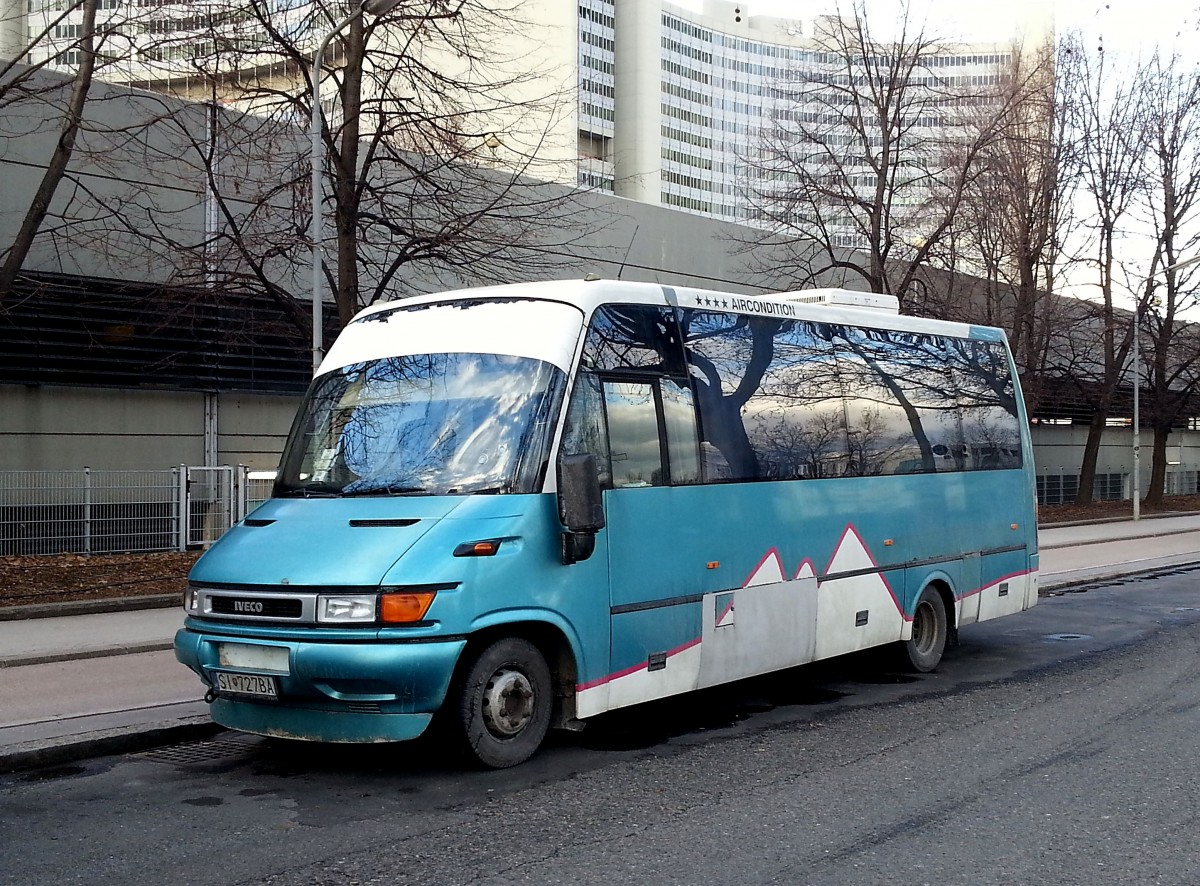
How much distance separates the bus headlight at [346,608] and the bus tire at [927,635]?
5.70 m

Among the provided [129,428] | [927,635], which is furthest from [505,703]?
[129,428]

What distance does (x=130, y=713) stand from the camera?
876 cm

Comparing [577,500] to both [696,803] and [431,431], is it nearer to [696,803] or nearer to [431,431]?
[431,431]

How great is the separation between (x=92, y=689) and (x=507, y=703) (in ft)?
14.0

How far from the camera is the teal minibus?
6.79 meters

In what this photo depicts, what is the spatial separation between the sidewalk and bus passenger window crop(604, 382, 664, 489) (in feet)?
10.7

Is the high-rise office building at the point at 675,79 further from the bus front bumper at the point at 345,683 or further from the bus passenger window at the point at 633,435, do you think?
the bus front bumper at the point at 345,683

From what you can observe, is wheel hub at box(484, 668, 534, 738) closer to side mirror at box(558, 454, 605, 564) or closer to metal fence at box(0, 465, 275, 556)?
side mirror at box(558, 454, 605, 564)

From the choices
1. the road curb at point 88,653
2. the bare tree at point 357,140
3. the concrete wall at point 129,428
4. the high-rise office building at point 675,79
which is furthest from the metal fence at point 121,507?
the high-rise office building at point 675,79

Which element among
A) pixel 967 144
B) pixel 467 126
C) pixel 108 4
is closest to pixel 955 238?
pixel 967 144

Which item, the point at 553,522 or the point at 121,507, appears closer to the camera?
the point at 553,522

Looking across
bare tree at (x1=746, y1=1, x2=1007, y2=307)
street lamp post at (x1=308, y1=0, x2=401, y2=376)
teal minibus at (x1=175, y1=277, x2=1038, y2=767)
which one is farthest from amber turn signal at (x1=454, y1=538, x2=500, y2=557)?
bare tree at (x1=746, y1=1, x2=1007, y2=307)

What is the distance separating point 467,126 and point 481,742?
1311 centimetres

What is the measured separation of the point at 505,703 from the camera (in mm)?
7195
